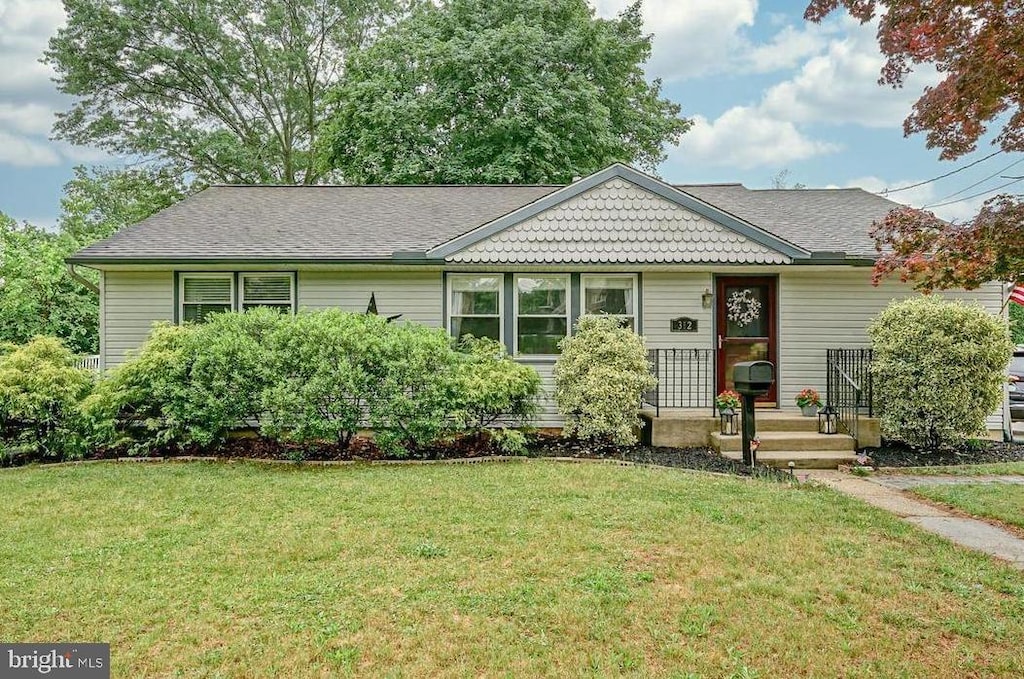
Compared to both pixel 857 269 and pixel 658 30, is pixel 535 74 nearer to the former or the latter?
pixel 658 30

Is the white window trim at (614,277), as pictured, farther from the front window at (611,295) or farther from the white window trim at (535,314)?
the white window trim at (535,314)

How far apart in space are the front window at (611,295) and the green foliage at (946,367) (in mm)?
3378

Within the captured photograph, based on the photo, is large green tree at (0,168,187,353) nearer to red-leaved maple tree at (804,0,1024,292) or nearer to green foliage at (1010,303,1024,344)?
red-leaved maple tree at (804,0,1024,292)

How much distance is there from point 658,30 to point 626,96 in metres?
3.24

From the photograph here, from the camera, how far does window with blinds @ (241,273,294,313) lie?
30.2ft

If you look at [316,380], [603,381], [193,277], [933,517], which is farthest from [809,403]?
[193,277]

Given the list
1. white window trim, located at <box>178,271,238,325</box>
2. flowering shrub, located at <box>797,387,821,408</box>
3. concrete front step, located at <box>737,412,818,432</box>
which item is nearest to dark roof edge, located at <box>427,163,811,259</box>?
flowering shrub, located at <box>797,387,821,408</box>

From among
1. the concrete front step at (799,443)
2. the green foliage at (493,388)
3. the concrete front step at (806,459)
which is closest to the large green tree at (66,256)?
the green foliage at (493,388)

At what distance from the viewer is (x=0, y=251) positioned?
1702cm

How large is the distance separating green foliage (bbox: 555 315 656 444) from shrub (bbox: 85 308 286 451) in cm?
368

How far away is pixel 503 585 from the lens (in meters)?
3.49

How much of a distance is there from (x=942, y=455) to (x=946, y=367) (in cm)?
116
